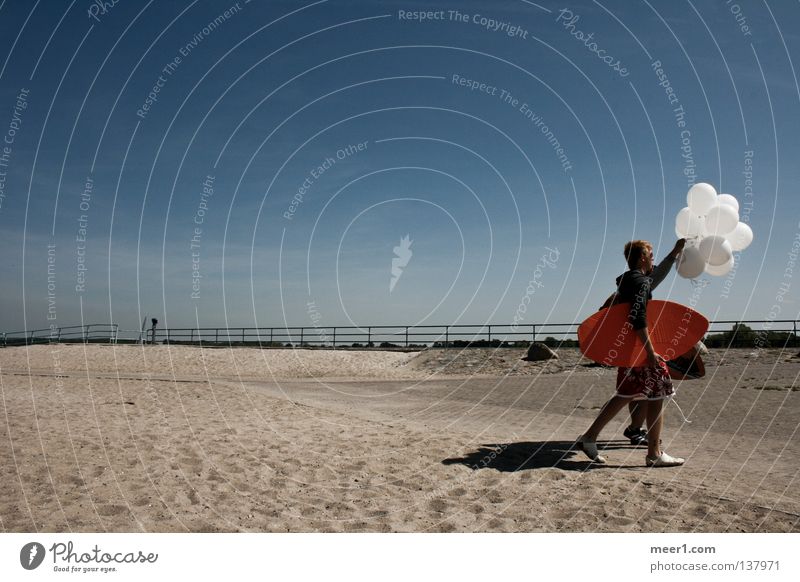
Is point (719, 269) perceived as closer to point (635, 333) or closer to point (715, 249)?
point (715, 249)

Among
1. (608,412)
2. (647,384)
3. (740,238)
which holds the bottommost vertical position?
(608,412)

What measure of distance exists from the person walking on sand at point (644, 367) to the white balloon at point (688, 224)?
1.20ft

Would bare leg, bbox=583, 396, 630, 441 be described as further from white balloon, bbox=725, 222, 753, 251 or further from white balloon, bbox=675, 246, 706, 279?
white balloon, bbox=725, 222, 753, 251

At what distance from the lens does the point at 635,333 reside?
5809 mm

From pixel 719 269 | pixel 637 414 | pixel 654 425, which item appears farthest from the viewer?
pixel 637 414

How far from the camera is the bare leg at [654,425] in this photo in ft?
19.5

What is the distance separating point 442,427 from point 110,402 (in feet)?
21.0

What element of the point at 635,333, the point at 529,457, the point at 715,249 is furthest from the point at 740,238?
the point at 529,457

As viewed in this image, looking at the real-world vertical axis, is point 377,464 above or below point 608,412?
below
